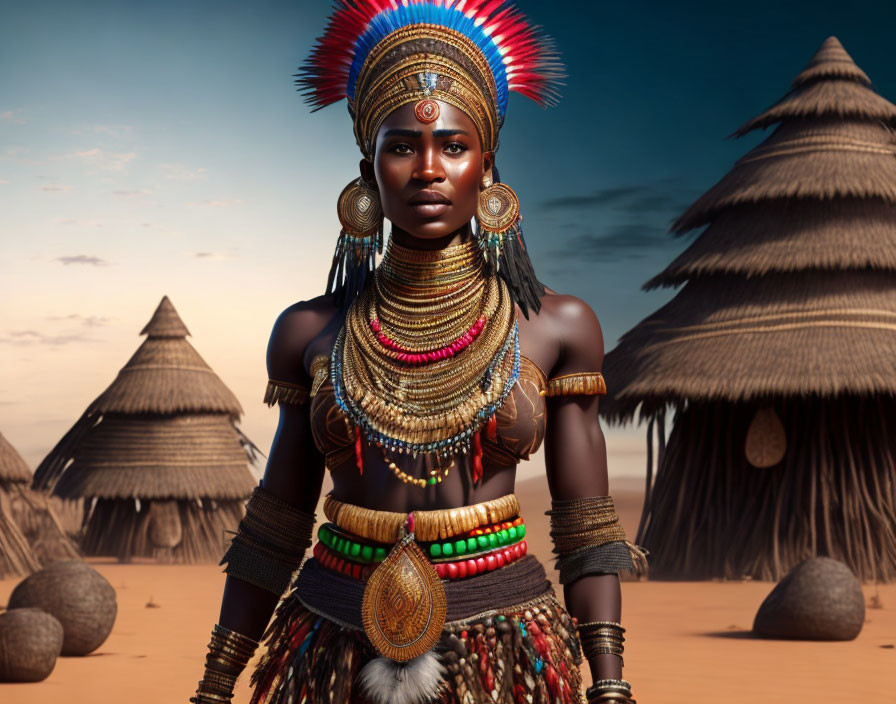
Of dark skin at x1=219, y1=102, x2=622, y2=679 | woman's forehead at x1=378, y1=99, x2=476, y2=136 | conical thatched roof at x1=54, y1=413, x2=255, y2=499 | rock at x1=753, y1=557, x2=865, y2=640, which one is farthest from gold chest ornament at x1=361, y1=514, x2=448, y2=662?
conical thatched roof at x1=54, y1=413, x2=255, y2=499

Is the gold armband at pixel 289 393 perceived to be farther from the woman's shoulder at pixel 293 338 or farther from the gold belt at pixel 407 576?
the gold belt at pixel 407 576

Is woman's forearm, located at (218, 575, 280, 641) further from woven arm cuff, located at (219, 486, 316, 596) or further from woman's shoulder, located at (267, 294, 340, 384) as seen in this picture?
woman's shoulder, located at (267, 294, 340, 384)

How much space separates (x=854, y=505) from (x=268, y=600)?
13.9m

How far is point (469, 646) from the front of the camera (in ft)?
10.6

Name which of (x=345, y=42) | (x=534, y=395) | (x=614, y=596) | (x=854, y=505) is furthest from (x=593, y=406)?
(x=854, y=505)

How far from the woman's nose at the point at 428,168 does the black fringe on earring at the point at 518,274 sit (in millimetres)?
240

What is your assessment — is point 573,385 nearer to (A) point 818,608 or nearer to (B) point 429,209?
(B) point 429,209

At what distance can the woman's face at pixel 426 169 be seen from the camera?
336 cm

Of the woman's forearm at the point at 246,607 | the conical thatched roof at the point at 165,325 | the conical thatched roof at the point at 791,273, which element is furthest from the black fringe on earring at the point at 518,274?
the conical thatched roof at the point at 165,325

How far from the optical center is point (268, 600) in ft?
11.8

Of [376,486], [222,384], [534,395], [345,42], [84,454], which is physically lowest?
[376,486]

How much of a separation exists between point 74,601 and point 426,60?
896 cm

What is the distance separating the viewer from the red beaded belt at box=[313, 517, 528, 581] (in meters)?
3.32

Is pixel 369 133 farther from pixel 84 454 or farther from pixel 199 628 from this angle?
pixel 84 454
